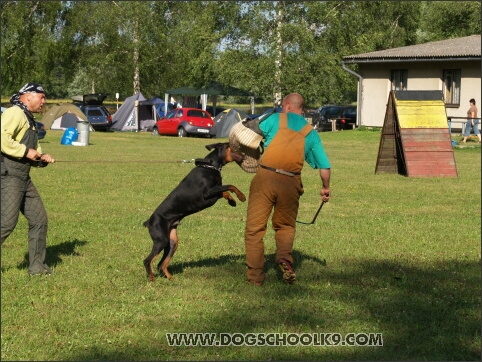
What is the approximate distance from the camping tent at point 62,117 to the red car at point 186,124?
5758mm

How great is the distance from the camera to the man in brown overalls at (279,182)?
26.3 ft

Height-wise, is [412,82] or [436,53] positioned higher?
[436,53]

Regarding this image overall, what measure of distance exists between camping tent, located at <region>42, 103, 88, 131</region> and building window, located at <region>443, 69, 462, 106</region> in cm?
1903


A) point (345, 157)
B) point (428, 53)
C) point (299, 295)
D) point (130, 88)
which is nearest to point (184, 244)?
point (299, 295)

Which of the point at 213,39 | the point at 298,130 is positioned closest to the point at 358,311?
the point at 298,130

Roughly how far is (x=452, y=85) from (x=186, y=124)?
1275 centimetres

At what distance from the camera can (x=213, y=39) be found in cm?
4991

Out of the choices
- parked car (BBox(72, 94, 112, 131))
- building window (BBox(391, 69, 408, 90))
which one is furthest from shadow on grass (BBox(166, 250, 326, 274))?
parked car (BBox(72, 94, 112, 131))

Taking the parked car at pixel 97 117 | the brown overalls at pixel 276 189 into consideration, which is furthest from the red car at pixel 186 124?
the brown overalls at pixel 276 189

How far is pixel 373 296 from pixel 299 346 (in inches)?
67.3

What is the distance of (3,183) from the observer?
8.17 meters

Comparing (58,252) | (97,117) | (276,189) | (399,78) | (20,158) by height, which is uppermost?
(399,78)

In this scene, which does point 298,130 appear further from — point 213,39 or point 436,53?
point 213,39

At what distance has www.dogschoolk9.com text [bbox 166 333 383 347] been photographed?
20.2ft
